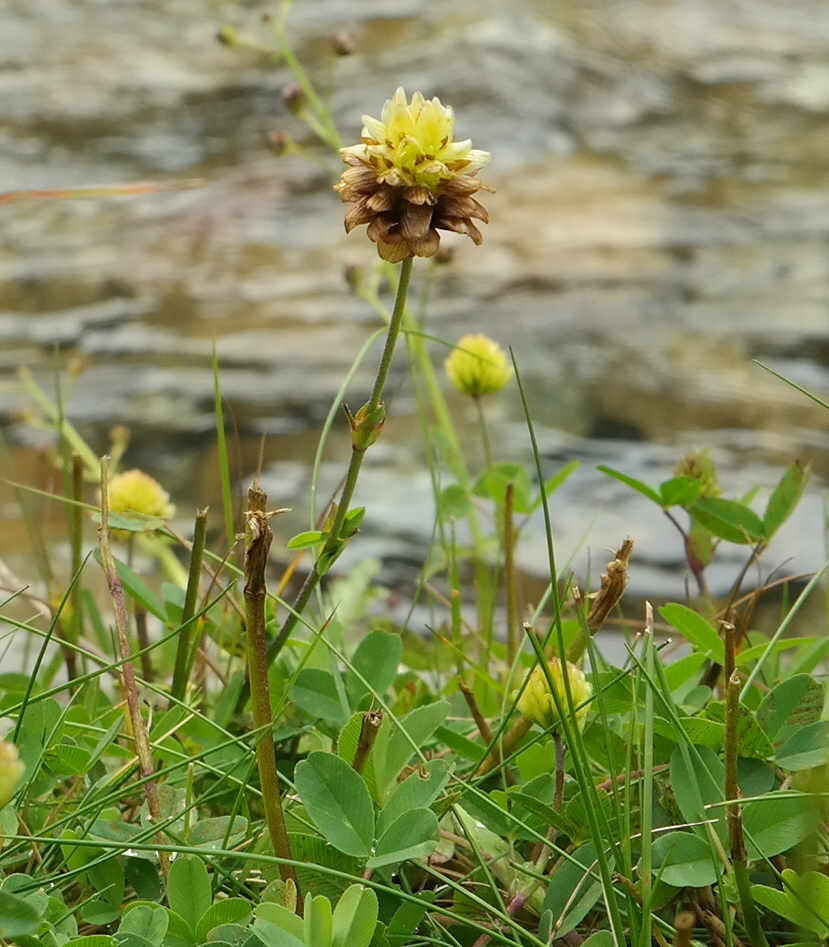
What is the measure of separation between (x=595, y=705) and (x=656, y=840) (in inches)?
5.6

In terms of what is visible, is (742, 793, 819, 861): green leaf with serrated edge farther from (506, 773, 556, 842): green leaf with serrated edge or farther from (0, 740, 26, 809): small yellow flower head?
(0, 740, 26, 809): small yellow flower head

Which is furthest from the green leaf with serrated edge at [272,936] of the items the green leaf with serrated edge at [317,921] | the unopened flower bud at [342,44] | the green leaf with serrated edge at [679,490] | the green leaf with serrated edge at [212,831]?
the unopened flower bud at [342,44]

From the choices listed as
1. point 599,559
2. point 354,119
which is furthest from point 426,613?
point 354,119

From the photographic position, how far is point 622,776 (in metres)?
0.76

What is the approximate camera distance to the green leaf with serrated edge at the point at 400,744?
0.74m

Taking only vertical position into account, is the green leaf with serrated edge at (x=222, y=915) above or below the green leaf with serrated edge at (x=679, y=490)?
below

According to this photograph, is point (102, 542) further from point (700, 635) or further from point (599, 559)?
point (599, 559)

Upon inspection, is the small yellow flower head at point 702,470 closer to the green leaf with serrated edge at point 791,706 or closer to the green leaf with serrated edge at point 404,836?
the green leaf with serrated edge at point 791,706

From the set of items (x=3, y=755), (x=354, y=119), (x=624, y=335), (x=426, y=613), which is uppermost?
(x=3, y=755)

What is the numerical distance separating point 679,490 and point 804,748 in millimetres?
318

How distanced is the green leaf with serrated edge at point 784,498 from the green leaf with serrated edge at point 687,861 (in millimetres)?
397

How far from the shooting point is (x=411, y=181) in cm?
64

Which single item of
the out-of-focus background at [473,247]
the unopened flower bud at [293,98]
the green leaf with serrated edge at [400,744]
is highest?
the unopened flower bud at [293,98]

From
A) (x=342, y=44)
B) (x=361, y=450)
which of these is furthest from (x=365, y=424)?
(x=342, y=44)
